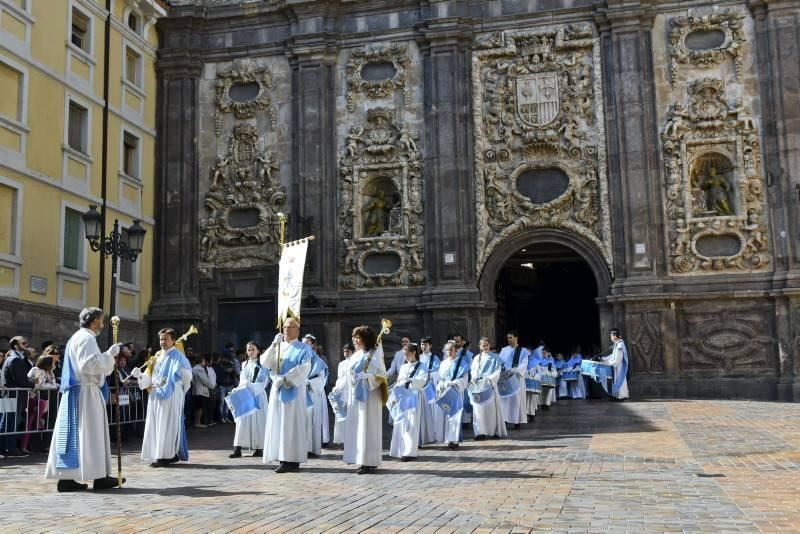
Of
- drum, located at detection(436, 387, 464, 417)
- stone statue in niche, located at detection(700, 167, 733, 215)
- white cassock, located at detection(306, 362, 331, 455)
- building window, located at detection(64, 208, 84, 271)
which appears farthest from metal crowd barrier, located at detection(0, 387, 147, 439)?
stone statue in niche, located at detection(700, 167, 733, 215)

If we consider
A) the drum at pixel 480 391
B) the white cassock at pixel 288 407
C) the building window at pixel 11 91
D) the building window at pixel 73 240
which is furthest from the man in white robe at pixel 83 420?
the building window at pixel 73 240

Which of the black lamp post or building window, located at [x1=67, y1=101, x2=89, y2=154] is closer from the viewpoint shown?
the black lamp post

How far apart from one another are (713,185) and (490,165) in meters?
6.09

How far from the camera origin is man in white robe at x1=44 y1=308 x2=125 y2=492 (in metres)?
9.92

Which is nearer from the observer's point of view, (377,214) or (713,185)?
(713,185)

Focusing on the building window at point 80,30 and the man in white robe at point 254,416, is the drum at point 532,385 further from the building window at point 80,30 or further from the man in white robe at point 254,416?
the building window at point 80,30

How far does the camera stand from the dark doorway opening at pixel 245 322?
86.8 ft

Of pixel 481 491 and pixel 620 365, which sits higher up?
pixel 620 365

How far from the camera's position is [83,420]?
1009 centimetres

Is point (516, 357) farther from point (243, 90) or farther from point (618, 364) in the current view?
point (243, 90)

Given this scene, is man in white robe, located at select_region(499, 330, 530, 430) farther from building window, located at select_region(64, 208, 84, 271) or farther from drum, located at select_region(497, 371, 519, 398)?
building window, located at select_region(64, 208, 84, 271)

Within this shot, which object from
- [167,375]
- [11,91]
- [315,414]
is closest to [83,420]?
[167,375]

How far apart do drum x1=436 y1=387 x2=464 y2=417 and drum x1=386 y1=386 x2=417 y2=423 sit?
1.23 meters

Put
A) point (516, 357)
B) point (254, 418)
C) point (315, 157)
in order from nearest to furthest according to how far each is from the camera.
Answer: point (254, 418) → point (516, 357) → point (315, 157)
